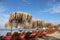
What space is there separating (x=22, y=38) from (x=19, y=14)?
4.08 m

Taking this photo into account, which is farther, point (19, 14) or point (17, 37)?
point (19, 14)

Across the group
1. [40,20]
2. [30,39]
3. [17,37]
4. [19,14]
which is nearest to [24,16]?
[19,14]

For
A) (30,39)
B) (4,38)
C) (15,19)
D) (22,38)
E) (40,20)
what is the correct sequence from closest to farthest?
(4,38) → (22,38) → (30,39) → (15,19) → (40,20)

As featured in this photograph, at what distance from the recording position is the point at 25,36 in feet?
13.1

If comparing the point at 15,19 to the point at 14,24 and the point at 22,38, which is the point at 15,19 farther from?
the point at 22,38

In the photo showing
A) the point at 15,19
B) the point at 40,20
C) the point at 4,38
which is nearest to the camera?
the point at 4,38

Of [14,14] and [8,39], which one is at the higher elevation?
[14,14]

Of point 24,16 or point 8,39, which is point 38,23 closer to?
point 24,16

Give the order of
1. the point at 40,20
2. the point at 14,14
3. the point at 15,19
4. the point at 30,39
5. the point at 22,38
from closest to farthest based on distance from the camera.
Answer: the point at 22,38
the point at 30,39
the point at 15,19
the point at 14,14
the point at 40,20

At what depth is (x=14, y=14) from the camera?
8.01 meters

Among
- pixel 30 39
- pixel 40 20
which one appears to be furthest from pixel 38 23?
pixel 30 39

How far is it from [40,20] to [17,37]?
2110 centimetres

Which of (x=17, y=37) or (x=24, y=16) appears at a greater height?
(x=24, y=16)

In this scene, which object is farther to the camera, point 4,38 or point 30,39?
point 30,39
